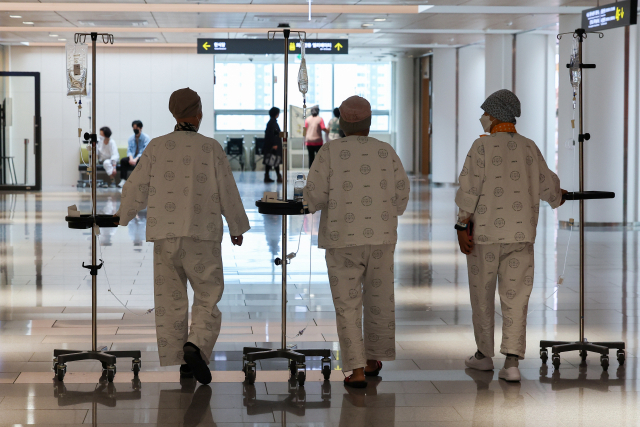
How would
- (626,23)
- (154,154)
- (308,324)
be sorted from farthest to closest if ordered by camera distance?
(626,23) < (308,324) < (154,154)

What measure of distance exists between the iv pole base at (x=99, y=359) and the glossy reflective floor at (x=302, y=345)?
5cm

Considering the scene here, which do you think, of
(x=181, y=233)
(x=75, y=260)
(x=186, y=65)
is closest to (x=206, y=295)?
(x=181, y=233)

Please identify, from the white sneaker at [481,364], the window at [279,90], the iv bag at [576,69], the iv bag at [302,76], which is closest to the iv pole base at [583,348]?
the white sneaker at [481,364]

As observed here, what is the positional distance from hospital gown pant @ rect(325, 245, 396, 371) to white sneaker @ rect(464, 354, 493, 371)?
55 cm

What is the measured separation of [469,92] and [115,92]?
865 centimetres

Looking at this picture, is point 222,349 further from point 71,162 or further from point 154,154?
point 71,162

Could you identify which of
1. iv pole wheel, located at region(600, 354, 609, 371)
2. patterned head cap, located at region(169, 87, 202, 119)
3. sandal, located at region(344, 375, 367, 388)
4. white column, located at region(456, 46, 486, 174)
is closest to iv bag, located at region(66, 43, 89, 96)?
patterned head cap, located at region(169, 87, 202, 119)

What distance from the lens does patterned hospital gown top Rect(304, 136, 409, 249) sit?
3979 mm

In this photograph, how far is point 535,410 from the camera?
371 centimetres

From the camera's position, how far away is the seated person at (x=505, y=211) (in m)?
4.15

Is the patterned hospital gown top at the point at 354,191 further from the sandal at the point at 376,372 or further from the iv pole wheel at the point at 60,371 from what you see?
the iv pole wheel at the point at 60,371

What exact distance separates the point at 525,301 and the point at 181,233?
179 cm

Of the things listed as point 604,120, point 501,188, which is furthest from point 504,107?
point 604,120

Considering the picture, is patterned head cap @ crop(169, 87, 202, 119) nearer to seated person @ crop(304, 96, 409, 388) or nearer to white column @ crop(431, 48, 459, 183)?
seated person @ crop(304, 96, 409, 388)
